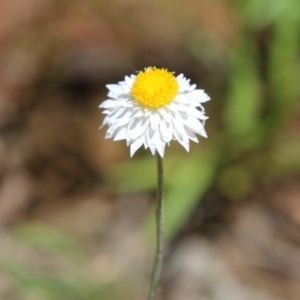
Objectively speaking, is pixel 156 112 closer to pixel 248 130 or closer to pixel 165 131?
pixel 165 131

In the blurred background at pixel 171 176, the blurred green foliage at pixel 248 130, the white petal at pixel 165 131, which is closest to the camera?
the white petal at pixel 165 131

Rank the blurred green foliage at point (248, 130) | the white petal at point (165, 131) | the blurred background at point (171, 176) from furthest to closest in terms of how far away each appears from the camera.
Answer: the blurred green foliage at point (248, 130)
the blurred background at point (171, 176)
the white petal at point (165, 131)

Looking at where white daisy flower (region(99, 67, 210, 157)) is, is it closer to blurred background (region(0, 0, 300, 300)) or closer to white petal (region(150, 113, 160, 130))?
white petal (region(150, 113, 160, 130))

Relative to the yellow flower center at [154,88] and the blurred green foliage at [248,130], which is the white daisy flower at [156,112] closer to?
the yellow flower center at [154,88]

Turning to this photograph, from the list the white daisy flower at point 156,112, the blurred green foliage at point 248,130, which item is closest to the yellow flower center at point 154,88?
the white daisy flower at point 156,112

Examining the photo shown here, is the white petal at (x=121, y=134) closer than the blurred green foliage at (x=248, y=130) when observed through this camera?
Yes

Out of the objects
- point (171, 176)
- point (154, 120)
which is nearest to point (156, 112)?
point (154, 120)

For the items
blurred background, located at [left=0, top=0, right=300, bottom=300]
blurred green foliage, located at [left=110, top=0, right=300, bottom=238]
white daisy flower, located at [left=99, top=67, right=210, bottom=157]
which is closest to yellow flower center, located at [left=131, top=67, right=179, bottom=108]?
white daisy flower, located at [left=99, top=67, right=210, bottom=157]

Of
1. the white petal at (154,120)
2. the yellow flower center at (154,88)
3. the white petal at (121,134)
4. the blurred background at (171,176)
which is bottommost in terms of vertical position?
the white petal at (121,134)
